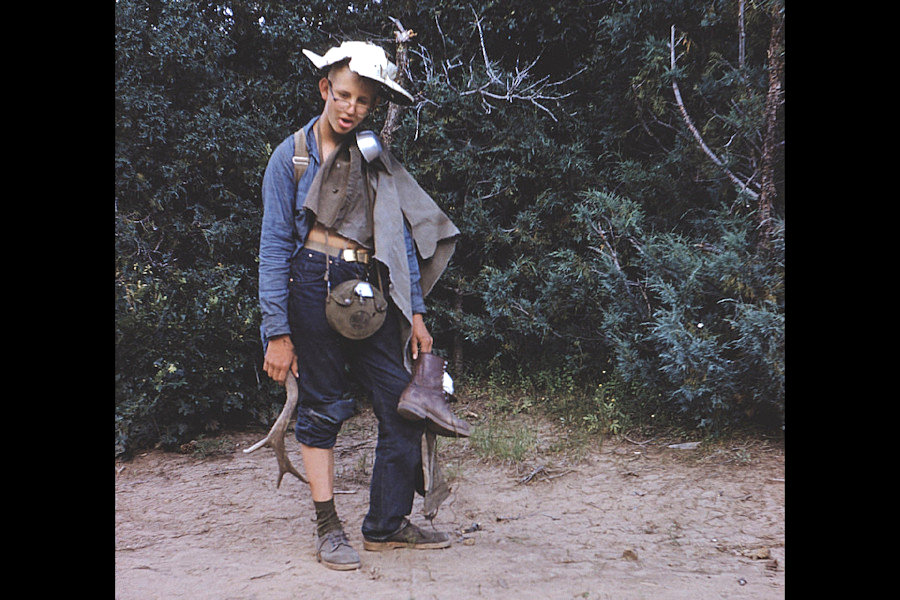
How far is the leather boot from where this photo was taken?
125 inches

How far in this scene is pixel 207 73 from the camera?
6090 millimetres

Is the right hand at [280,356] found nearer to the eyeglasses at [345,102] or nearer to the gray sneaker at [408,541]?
the gray sneaker at [408,541]

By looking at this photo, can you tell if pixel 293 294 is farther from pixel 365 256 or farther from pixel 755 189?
pixel 755 189

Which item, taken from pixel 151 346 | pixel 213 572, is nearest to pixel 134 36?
pixel 151 346

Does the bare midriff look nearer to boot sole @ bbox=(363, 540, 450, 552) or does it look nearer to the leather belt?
the leather belt

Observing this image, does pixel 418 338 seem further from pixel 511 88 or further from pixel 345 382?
pixel 511 88

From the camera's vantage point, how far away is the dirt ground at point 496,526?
2.94m

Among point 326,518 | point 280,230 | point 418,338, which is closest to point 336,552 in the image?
point 326,518

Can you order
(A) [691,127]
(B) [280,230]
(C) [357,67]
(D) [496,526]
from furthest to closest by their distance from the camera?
1. (A) [691,127]
2. (D) [496,526]
3. (B) [280,230]
4. (C) [357,67]

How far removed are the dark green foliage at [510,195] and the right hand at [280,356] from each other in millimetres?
2405

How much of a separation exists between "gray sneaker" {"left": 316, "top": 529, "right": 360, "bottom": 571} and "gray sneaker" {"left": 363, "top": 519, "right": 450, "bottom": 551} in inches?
7.5

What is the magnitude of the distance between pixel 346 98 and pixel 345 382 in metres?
1.32

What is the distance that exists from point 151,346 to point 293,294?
8.58 ft

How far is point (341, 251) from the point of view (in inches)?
126
